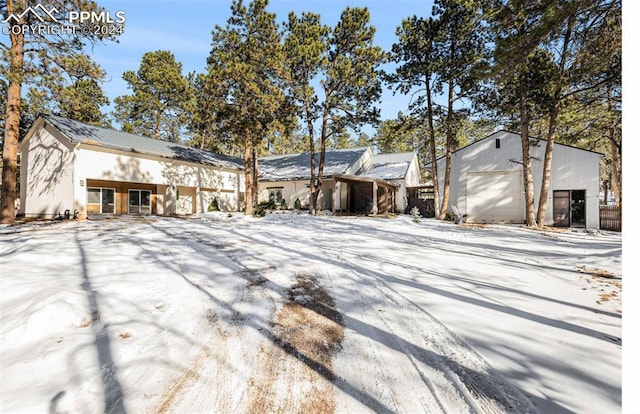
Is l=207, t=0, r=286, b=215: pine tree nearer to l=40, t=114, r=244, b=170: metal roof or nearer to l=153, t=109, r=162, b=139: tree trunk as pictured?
l=40, t=114, r=244, b=170: metal roof

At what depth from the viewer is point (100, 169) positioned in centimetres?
1405

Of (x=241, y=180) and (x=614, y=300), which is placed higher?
(x=241, y=180)

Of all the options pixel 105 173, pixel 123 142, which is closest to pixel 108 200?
pixel 105 173

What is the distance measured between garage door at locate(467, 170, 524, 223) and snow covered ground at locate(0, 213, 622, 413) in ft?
39.7

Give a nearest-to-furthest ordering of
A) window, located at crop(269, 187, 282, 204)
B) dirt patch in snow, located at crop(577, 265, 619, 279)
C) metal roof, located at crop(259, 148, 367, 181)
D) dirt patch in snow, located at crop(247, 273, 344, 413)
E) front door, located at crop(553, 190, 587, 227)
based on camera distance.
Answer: dirt patch in snow, located at crop(247, 273, 344, 413) → dirt patch in snow, located at crop(577, 265, 619, 279) → front door, located at crop(553, 190, 587, 227) → metal roof, located at crop(259, 148, 367, 181) → window, located at crop(269, 187, 282, 204)

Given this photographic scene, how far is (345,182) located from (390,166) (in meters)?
6.39

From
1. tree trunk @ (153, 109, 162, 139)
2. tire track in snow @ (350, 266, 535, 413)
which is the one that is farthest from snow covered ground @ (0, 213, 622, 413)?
tree trunk @ (153, 109, 162, 139)

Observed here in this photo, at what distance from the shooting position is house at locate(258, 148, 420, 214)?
21219 millimetres

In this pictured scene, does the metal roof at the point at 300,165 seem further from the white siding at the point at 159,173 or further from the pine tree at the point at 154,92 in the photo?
the pine tree at the point at 154,92

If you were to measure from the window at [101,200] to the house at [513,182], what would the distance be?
68.3 feet
